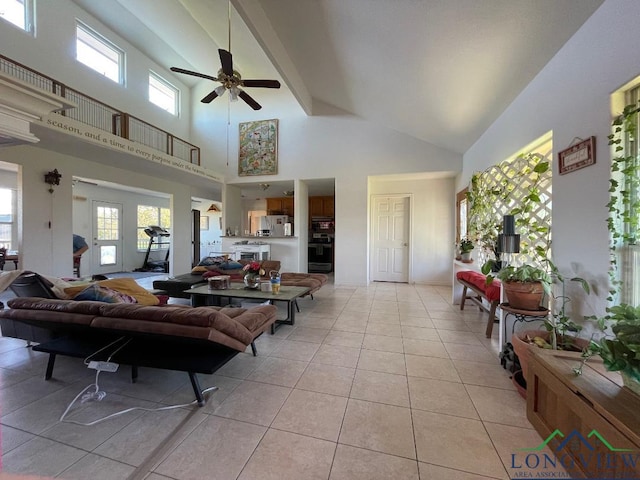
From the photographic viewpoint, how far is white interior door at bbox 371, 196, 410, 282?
595 cm

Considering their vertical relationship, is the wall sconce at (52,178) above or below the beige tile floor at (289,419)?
above

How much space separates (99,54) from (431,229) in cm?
799

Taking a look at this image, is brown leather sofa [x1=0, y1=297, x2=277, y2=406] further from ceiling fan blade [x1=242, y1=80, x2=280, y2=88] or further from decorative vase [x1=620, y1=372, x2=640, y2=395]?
ceiling fan blade [x1=242, y1=80, x2=280, y2=88]

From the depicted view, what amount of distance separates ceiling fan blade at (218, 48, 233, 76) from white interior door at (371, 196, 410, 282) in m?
3.97

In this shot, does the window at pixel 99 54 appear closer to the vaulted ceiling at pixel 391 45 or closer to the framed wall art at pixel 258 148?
the vaulted ceiling at pixel 391 45

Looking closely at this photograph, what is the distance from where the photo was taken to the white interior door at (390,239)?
595 cm

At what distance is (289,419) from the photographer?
1512 mm

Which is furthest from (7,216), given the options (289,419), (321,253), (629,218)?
(629,218)

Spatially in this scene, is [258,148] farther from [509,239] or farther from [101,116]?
[509,239]

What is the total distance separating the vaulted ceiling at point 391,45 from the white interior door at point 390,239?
1581mm

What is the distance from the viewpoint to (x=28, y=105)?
1683 millimetres

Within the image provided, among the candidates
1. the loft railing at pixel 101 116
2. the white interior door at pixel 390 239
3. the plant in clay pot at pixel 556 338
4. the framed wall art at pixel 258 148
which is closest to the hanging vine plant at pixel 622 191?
the plant in clay pot at pixel 556 338

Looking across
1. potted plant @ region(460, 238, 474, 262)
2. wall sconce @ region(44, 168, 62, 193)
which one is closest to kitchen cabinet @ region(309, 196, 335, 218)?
potted plant @ region(460, 238, 474, 262)

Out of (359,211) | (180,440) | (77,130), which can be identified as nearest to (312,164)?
(359,211)
